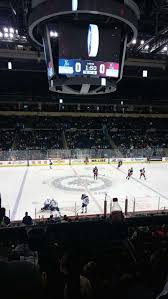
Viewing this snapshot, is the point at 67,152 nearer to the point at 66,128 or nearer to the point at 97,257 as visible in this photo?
the point at 66,128

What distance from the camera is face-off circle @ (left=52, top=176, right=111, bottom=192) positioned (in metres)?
14.4

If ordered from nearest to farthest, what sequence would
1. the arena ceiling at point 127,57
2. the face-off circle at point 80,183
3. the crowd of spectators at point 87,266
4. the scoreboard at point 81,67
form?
1. the crowd of spectators at point 87,266
2. the scoreboard at point 81,67
3. the arena ceiling at point 127,57
4. the face-off circle at point 80,183

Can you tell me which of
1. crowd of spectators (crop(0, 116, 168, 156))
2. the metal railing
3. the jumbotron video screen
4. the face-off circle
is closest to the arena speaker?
the jumbotron video screen

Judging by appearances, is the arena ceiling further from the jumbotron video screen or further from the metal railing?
the metal railing

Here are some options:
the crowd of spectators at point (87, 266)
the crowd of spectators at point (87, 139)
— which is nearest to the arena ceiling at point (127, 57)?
the crowd of spectators at point (87, 139)

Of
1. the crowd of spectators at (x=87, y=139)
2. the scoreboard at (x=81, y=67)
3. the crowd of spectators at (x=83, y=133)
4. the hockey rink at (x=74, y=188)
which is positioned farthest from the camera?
the crowd of spectators at (x=87, y=139)

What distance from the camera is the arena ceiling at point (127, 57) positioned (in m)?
9.80

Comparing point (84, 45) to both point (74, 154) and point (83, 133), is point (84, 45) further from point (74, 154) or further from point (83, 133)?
point (83, 133)

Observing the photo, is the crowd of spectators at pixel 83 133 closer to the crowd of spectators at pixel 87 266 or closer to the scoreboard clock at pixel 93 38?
the scoreboard clock at pixel 93 38

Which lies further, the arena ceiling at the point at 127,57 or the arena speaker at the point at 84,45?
the arena ceiling at the point at 127,57

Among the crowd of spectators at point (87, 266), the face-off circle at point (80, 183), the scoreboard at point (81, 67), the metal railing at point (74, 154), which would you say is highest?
the scoreboard at point (81, 67)

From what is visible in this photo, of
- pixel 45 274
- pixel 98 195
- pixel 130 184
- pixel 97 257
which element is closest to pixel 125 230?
pixel 97 257

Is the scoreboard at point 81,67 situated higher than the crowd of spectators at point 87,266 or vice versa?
the scoreboard at point 81,67

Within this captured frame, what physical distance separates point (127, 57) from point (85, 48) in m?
8.86
